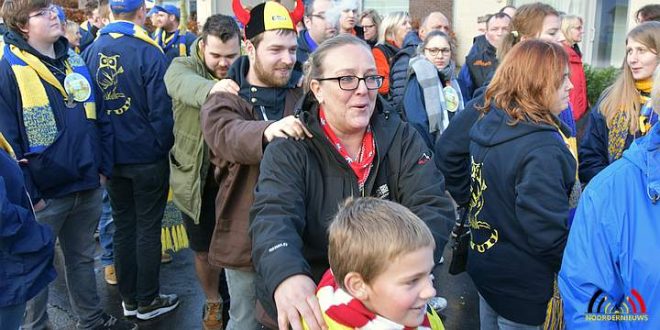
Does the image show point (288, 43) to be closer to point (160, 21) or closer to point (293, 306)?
point (293, 306)

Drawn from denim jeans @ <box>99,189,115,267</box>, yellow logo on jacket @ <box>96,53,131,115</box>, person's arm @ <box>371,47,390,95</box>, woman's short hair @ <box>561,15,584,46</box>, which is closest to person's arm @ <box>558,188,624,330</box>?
yellow logo on jacket @ <box>96,53,131,115</box>

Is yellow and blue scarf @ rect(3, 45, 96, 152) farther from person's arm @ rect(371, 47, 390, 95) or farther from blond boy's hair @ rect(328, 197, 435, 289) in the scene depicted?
person's arm @ rect(371, 47, 390, 95)

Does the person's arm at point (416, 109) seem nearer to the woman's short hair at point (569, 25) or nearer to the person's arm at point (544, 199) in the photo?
the person's arm at point (544, 199)

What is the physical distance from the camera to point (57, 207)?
379 centimetres

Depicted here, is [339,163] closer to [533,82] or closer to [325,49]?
[325,49]

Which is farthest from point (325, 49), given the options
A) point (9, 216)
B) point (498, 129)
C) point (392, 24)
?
point (392, 24)

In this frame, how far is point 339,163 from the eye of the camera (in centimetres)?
221

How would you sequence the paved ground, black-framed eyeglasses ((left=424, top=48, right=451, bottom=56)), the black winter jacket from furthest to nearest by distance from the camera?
black-framed eyeglasses ((left=424, top=48, right=451, bottom=56)) < the paved ground < the black winter jacket

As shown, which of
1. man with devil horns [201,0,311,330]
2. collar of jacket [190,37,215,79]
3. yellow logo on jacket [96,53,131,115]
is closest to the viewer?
man with devil horns [201,0,311,330]

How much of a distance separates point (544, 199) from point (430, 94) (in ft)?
8.48

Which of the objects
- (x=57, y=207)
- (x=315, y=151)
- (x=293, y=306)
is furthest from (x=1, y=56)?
(x=293, y=306)

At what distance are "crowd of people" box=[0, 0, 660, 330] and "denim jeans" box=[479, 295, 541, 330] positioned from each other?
0.01 meters

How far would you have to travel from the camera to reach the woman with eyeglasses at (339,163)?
212 cm

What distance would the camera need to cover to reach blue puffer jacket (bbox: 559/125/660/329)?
6.18ft
